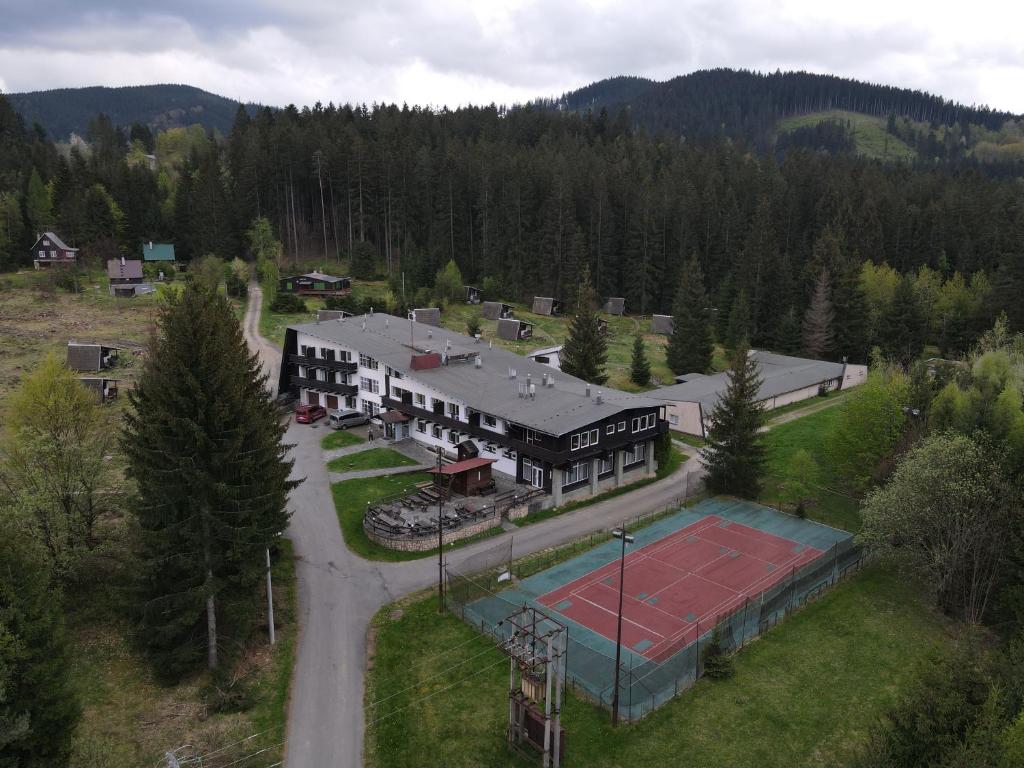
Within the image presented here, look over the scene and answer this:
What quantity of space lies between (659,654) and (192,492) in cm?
1924

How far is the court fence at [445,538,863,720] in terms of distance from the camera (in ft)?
84.2

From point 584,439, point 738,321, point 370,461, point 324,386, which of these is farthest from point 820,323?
point 370,461

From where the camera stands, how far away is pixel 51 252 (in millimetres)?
93625

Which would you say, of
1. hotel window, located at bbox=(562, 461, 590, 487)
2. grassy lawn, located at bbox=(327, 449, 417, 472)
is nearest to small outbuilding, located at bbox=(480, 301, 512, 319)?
grassy lawn, located at bbox=(327, 449, 417, 472)

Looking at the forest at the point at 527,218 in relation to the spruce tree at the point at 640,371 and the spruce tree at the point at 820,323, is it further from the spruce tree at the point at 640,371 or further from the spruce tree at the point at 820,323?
the spruce tree at the point at 640,371

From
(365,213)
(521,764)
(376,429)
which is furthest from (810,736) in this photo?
(365,213)

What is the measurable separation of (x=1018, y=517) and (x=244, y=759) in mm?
31896

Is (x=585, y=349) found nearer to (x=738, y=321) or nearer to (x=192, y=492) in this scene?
(x=738, y=321)

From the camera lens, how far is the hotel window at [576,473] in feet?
141

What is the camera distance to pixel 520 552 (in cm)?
3638

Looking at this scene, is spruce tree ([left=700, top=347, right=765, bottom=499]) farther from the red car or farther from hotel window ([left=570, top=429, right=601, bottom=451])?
the red car

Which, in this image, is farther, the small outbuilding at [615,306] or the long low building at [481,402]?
the small outbuilding at [615,306]

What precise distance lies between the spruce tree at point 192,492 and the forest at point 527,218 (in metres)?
70.2

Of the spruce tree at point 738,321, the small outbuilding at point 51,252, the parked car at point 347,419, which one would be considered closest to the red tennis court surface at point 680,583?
the parked car at point 347,419
